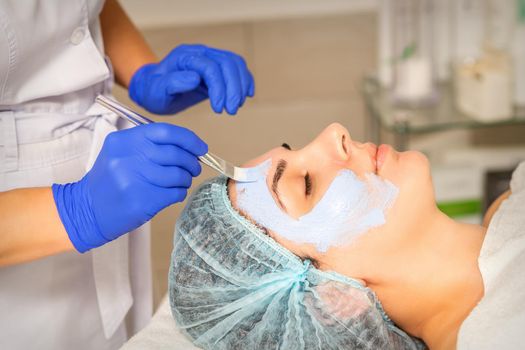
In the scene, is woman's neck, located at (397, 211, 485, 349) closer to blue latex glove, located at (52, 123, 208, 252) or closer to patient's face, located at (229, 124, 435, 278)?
patient's face, located at (229, 124, 435, 278)

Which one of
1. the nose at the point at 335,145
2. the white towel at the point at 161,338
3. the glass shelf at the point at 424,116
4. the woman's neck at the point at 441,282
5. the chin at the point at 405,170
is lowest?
the glass shelf at the point at 424,116

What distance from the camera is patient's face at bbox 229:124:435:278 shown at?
1201 mm

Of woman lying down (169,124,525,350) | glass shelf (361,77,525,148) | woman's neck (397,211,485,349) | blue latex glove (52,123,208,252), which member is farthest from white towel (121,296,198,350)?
glass shelf (361,77,525,148)

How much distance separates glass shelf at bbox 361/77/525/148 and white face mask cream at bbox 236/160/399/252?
102 cm

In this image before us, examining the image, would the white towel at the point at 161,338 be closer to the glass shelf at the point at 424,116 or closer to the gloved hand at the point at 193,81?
the gloved hand at the point at 193,81

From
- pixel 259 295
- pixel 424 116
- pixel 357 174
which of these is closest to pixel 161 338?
pixel 259 295

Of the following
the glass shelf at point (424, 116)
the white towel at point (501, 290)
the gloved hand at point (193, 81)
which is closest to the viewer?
the white towel at point (501, 290)

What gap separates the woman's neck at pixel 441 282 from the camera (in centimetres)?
122

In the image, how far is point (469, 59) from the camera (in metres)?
2.43

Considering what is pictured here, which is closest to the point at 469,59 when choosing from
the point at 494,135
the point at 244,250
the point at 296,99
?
the point at 494,135

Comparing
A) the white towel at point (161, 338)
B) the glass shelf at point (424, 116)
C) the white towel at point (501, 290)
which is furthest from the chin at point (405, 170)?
the glass shelf at point (424, 116)

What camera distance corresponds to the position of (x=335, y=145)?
1.26 meters

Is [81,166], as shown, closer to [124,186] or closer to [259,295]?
[124,186]

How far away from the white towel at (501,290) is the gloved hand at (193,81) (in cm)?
55
